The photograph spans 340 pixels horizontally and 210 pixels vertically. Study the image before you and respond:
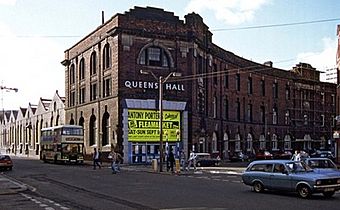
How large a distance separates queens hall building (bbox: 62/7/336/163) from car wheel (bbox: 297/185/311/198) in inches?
880

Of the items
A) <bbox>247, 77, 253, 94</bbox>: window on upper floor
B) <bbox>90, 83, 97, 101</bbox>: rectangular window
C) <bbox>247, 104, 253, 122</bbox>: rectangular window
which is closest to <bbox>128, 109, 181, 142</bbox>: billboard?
<bbox>90, 83, 97, 101</bbox>: rectangular window

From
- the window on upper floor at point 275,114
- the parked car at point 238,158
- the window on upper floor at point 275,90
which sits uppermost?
the window on upper floor at point 275,90

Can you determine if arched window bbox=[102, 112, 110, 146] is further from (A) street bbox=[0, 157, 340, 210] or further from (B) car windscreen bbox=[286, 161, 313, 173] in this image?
(B) car windscreen bbox=[286, 161, 313, 173]

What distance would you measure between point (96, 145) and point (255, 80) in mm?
27666

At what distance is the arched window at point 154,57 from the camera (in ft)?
179

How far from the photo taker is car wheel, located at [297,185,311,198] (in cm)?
1966

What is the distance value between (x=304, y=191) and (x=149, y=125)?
35.2 metres

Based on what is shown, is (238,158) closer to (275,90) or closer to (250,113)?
(250,113)

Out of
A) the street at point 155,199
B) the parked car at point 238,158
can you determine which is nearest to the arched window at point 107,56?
the parked car at point 238,158

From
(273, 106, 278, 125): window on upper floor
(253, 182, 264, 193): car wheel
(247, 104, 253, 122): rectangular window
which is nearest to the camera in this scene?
(253, 182, 264, 193): car wheel

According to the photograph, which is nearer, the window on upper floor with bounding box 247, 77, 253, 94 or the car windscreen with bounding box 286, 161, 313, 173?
the car windscreen with bounding box 286, 161, 313, 173

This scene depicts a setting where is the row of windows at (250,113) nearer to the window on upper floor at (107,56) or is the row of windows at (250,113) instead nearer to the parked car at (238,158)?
the parked car at (238,158)

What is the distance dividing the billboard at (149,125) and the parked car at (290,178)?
30.2 metres

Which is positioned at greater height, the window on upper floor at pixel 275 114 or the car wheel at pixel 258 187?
the window on upper floor at pixel 275 114
